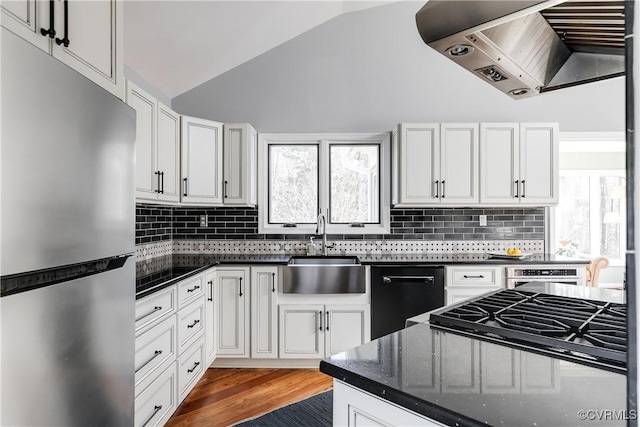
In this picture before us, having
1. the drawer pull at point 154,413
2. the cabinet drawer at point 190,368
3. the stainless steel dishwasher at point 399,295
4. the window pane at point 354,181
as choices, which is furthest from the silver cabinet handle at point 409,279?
the drawer pull at point 154,413

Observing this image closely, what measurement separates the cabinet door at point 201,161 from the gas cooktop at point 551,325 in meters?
2.35

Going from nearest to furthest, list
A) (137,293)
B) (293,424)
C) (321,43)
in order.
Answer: (137,293) < (293,424) < (321,43)

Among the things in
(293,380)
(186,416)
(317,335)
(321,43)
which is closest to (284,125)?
(321,43)

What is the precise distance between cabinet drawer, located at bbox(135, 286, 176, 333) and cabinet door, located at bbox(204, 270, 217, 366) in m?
0.59

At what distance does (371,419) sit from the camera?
30.1 inches

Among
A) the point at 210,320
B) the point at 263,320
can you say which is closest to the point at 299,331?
the point at 263,320

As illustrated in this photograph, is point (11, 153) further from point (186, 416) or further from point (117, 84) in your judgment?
point (186, 416)

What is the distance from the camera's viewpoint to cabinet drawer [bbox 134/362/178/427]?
5.73 ft

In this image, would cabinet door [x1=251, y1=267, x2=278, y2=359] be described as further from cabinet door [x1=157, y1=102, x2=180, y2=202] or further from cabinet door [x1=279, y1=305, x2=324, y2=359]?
cabinet door [x1=157, y1=102, x2=180, y2=202]

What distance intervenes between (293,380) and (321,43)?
123 inches

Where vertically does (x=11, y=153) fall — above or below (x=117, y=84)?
below

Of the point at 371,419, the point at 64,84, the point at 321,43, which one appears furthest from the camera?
the point at 321,43

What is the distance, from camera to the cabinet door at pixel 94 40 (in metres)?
1.18

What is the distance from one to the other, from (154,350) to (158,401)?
31 cm
